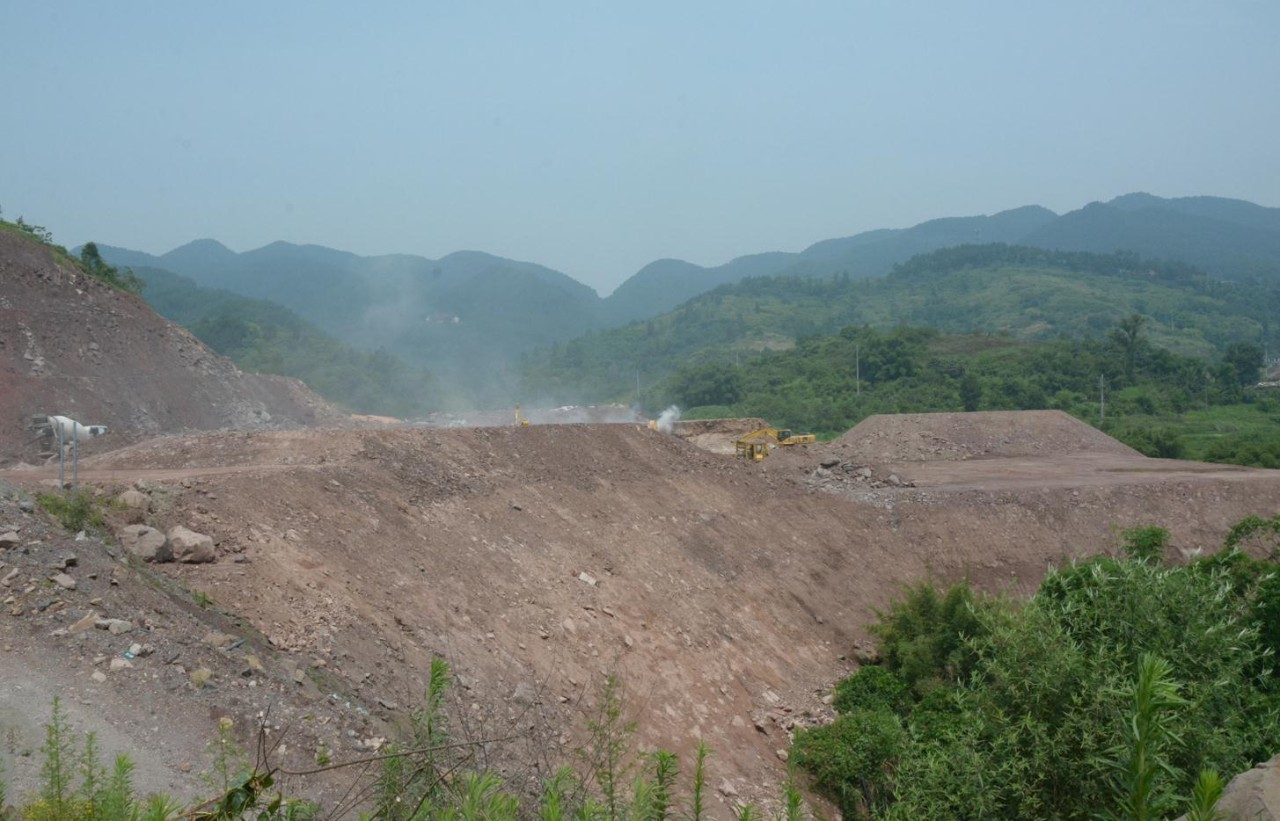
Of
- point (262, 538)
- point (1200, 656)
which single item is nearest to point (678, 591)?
point (262, 538)

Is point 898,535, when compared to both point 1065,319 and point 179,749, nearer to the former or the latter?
point 179,749

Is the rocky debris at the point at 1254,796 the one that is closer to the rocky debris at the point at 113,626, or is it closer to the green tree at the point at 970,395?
the rocky debris at the point at 113,626

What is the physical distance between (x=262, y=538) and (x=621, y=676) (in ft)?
15.0

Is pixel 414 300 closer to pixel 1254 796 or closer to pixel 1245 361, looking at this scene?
pixel 1245 361

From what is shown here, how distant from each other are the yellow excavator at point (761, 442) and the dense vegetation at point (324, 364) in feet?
77.7

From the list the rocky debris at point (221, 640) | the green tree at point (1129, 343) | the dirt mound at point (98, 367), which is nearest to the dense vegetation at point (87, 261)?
the dirt mound at point (98, 367)

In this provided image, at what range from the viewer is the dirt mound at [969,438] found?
3119 cm

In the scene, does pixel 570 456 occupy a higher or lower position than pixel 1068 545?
higher

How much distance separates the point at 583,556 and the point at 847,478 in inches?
503

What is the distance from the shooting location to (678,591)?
15320mm

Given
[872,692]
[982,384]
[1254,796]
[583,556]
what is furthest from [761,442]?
[982,384]

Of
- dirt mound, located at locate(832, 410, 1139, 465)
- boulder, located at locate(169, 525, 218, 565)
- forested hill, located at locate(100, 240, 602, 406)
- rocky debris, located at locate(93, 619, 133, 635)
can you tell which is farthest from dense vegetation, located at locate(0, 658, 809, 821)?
forested hill, located at locate(100, 240, 602, 406)

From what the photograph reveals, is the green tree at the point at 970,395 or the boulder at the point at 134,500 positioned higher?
the boulder at the point at 134,500

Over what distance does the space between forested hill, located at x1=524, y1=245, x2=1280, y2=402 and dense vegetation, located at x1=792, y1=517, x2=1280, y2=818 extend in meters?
58.4
